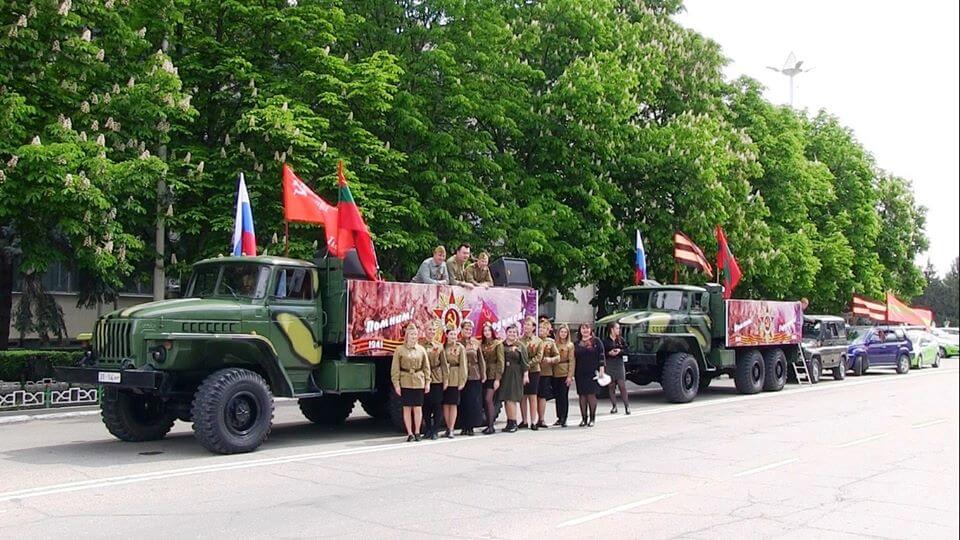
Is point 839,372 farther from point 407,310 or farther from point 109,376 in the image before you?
point 109,376

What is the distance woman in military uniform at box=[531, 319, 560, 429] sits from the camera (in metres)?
16.0

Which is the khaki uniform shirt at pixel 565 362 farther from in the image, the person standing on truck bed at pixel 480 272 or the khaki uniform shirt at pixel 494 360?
the person standing on truck bed at pixel 480 272

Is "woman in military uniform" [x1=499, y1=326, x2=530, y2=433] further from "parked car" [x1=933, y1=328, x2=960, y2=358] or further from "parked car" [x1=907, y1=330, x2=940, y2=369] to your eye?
"parked car" [x1=933, y1=328, x2=960, y2=358]

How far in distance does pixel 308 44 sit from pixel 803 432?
13222 mm

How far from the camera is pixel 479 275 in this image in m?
16.8

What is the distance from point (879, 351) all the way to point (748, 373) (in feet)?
42.5

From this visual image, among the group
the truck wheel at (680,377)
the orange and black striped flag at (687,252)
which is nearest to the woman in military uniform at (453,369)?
the truck wheel at (680,377)

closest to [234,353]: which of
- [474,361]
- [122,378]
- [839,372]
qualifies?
[122,378]

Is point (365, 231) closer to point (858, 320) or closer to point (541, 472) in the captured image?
point (541, 472)

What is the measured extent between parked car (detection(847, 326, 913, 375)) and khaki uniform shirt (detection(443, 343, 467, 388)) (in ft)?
74.7

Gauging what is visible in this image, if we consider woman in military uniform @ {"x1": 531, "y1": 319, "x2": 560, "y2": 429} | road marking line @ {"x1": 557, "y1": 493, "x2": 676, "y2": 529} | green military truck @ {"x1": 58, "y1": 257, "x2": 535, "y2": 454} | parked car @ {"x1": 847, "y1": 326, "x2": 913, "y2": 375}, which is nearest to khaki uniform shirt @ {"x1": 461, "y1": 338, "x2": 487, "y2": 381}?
green military truck @ {"x1": 58, "y1": 257, "x2": 535, "y2": 454}

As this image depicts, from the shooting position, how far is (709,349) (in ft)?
74.6

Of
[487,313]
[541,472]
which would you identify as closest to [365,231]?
[487,313]

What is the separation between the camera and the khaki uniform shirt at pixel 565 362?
16078 millimetres
